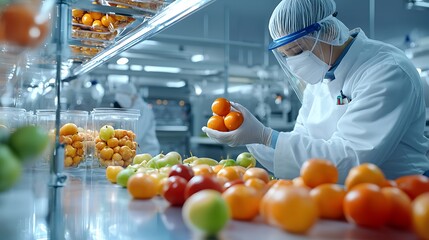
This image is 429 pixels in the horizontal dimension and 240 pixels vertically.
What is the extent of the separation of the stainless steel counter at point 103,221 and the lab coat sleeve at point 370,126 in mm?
900

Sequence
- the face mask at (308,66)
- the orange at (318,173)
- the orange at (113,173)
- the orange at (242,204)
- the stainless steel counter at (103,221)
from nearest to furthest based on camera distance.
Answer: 1. the stainless steel counter at (103,221)
2. the orange at (242,204)
3. the orange at (318,173)
4. the orange at (113,173)
5. the face mask at (308,66)

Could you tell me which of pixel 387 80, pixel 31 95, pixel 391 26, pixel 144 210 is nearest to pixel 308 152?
pixel 387 80

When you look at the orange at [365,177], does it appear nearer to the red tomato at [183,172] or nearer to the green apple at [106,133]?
the red tomato at [183,172]

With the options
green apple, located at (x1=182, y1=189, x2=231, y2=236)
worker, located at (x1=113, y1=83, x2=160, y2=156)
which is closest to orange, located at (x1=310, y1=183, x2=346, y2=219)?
green apple, located at (x1=182, y1=189, x2=231, y2=236)

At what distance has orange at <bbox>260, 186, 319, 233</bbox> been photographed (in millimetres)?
783

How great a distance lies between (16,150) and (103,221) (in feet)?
1.26

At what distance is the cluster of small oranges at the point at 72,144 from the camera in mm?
2068

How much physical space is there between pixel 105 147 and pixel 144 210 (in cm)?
108

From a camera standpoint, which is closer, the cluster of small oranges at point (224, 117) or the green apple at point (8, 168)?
the green apple at point (8, 168)

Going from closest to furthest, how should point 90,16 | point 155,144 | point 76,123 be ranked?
1. point 90,16
2. point 76,123
3. point 155,144

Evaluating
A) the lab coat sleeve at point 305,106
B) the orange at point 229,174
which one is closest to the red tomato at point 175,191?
the orange at point 229,174

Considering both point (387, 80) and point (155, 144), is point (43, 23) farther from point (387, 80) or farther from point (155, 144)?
point (155, 144)

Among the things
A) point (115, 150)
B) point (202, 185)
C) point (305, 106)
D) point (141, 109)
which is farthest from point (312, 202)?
point (141, 109)

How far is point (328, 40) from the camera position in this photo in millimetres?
2053
